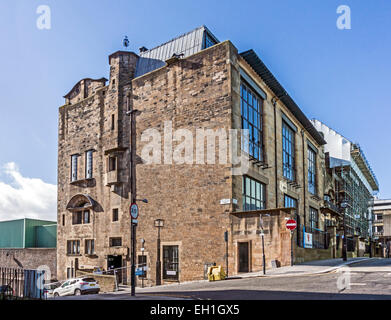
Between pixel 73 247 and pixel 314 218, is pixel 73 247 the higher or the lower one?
the lower one

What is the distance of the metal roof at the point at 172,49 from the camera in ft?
102

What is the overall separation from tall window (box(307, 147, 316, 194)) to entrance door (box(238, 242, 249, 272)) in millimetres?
20830

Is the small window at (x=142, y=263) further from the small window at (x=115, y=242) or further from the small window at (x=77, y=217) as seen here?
the small window at (x=77, y=217)

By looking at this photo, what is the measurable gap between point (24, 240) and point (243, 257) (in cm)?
3438

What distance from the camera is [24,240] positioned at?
161 feet

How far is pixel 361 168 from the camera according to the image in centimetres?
7044

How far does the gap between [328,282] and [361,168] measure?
60.1 m

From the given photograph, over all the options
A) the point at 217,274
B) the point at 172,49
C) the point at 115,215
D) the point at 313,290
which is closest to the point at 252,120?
the point at 172,49

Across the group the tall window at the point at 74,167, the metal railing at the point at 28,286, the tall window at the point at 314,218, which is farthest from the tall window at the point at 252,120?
the metal railing at the point at 28,286

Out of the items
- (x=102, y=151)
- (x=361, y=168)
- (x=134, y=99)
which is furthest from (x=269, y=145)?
(x=361, y=168)

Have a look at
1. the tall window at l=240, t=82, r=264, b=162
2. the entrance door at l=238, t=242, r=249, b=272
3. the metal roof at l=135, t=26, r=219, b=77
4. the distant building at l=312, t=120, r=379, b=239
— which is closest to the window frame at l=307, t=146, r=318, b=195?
the distant building at l=312, t=120, r=379, b=239

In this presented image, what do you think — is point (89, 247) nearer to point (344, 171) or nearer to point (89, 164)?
point (89, 164)

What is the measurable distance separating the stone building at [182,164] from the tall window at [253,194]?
7cm

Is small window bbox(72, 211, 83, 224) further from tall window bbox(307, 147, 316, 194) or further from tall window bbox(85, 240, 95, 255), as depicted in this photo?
tall window bbox(307, 147, 316, 194)
